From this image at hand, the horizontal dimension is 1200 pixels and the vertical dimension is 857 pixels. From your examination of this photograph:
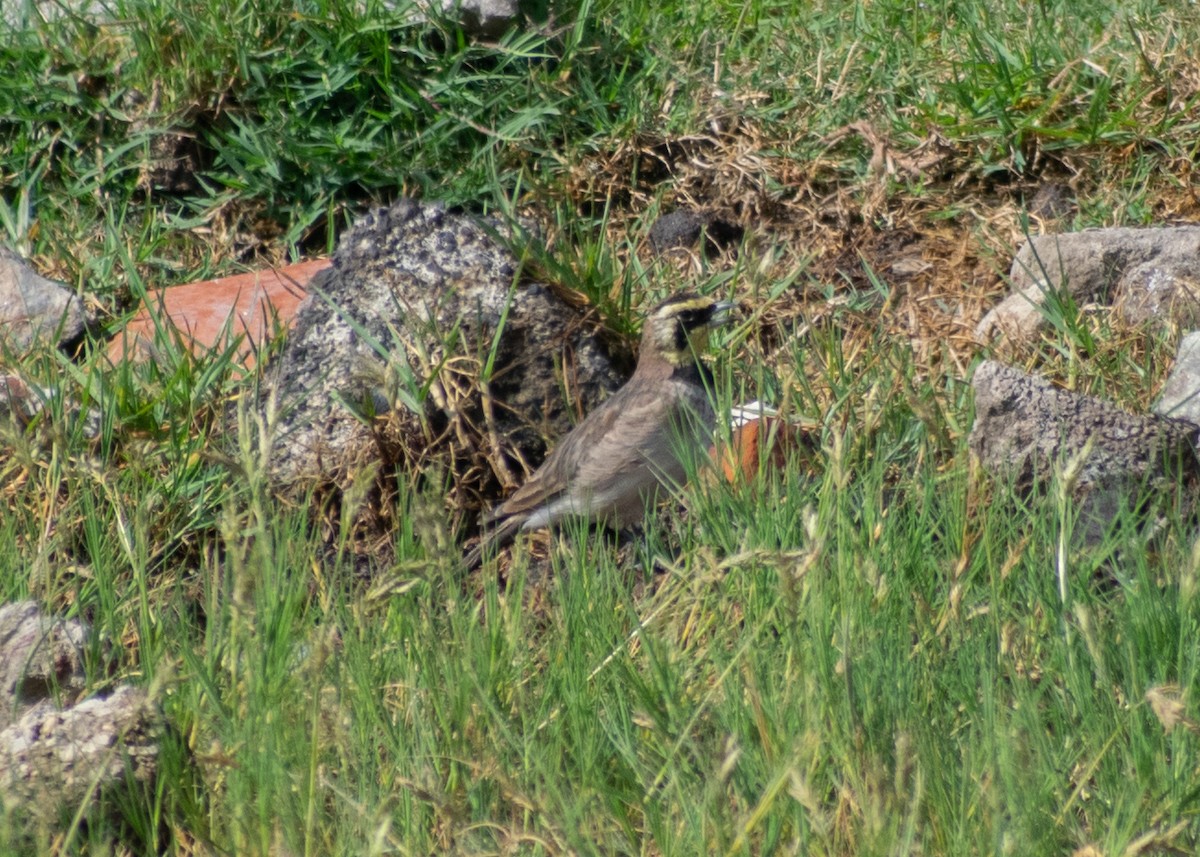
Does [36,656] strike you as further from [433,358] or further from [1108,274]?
[1108,274]

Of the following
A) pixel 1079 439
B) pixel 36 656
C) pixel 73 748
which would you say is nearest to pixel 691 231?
pixel 1079 439

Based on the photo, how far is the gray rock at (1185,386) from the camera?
481cm

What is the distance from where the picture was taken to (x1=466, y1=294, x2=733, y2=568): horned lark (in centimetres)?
516

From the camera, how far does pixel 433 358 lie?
17.6ft

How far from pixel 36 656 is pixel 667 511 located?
2355 mm

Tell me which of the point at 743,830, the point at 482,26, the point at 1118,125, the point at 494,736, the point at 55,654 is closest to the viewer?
the point at 743,830

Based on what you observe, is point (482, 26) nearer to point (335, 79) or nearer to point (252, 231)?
point (335, 79)

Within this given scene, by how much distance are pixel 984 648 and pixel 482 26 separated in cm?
446

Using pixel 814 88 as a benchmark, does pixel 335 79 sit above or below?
above

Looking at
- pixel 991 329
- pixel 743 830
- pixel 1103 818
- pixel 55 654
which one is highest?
pixel 743 830

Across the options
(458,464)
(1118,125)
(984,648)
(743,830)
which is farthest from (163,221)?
(743,830)

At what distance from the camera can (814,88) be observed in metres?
6.86

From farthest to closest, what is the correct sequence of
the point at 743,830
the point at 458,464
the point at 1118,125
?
the point at 1118,125
the point at 458,464
the point at 743,830

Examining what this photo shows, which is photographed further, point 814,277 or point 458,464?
point 814,277
